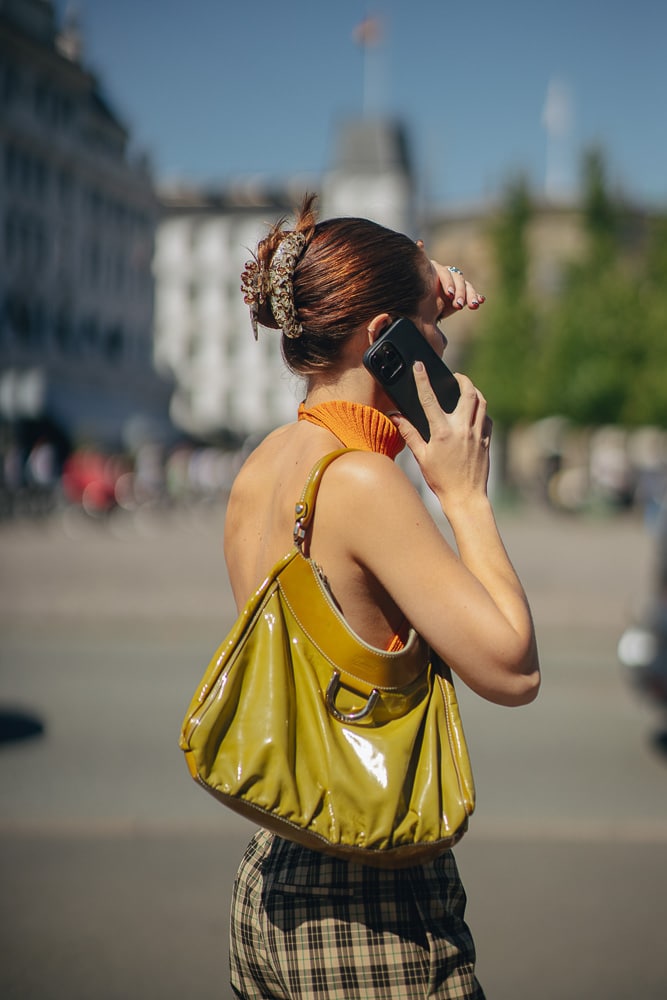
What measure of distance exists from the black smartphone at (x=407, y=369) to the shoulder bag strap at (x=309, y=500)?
124 mm

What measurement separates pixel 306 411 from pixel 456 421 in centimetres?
24

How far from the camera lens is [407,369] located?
1.72 m

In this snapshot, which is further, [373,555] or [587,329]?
[587,329]

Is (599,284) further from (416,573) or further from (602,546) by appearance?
(416,573)

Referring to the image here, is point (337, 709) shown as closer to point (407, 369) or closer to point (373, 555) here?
point (373, 555)

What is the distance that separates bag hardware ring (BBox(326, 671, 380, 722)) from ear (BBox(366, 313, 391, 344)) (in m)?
0.49

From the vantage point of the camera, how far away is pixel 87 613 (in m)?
13.1

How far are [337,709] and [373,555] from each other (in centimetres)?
22

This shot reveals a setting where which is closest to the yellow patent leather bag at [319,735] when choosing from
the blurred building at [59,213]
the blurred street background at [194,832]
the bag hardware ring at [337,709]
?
the bag hardware ring at [337,709]

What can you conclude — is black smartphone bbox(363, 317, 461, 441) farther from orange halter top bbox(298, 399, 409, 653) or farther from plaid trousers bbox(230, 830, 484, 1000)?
plaid trousers bbox(230, 830, 484, 1000)

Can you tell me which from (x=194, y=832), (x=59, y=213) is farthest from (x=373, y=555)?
(x=59, y=213)

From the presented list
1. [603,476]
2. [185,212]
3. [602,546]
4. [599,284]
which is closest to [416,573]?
[602,546]

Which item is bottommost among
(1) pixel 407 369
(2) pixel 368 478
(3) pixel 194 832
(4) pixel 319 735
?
(3) pixel 194 832

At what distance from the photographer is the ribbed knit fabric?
176cm
